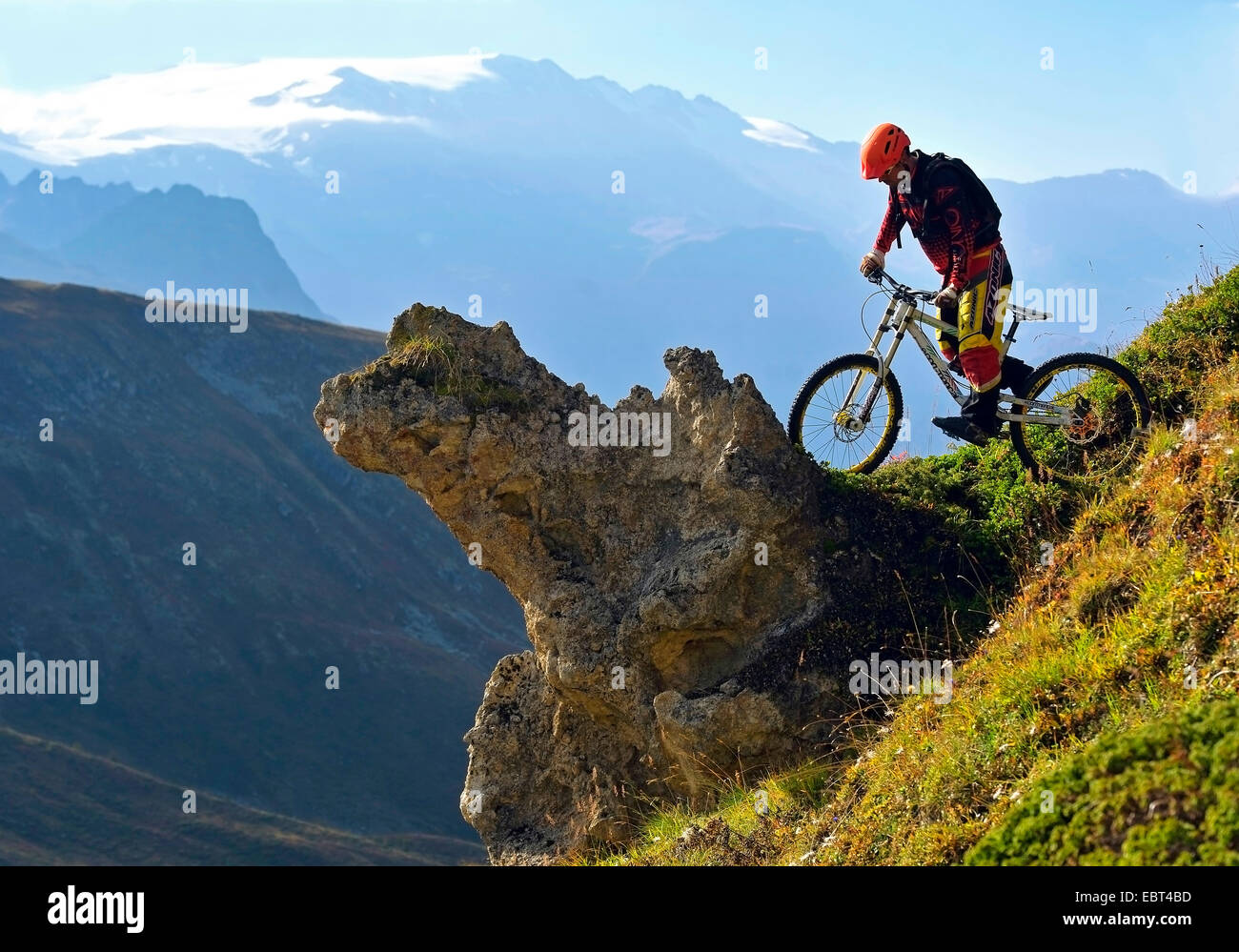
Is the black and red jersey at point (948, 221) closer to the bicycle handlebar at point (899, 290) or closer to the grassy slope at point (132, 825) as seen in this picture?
the bicycle handlebar at point (899, 290)

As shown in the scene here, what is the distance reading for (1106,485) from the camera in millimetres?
10477

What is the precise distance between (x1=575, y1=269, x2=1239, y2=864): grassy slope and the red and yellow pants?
111 centimetres

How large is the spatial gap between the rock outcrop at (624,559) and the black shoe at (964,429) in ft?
2.95

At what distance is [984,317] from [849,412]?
1.51 metres

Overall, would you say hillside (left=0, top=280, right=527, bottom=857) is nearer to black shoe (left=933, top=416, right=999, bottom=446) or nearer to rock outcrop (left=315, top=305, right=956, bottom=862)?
rock outcrop (left=315, top=305, right=956, bottom=862)

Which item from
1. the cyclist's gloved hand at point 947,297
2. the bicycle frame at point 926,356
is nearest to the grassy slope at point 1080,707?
the bicycle frame at point 926,356

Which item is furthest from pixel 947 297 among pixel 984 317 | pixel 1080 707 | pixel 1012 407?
pixel 1080 707

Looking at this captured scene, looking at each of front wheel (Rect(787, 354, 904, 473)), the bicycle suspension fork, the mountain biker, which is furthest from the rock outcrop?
the mountain biker

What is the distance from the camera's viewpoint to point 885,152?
11.0 meters

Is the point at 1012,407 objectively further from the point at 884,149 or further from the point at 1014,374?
the point at 884,149

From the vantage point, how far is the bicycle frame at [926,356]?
11.0 meters

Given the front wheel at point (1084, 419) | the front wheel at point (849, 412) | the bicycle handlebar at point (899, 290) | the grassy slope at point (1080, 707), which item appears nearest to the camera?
the grassy slope at point (1080, 707)
